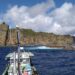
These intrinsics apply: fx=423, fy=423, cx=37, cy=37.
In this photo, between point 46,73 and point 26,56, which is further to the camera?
point 46,73

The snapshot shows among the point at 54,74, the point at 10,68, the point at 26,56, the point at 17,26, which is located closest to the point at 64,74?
the point at 54,74

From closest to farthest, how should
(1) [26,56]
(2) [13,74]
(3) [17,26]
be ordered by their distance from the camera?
(3) [17,26] < (2) [13,74] < (1) [26,56]

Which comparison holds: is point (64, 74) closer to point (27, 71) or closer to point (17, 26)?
point (27, 71)

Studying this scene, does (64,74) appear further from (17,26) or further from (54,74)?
(17,26)

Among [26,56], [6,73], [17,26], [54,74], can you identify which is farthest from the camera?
[54,74]

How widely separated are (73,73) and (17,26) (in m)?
44.1

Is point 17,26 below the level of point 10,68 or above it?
above

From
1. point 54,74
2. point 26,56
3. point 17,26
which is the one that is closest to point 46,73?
point 54,74

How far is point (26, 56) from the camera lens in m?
72.0

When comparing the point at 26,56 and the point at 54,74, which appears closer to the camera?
the point at 26,56

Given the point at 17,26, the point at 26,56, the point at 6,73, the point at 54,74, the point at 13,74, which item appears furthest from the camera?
the point at 54,74

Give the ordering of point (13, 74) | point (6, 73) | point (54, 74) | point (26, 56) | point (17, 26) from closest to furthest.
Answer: point (17, 26), point (13, 74), point (6, 73), point (26, 56), point (54, 74)

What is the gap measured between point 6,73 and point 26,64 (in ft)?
12.4

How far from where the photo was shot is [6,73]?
67250mm
